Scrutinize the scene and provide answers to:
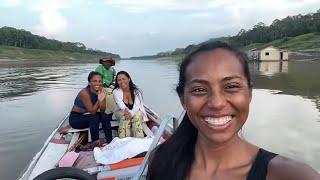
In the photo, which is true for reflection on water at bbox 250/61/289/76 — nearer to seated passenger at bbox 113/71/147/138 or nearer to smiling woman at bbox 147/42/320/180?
seated passenger at bbox 113/71/147/138

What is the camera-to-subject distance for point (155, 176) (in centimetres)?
194

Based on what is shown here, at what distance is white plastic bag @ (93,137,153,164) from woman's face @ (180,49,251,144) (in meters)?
3.76

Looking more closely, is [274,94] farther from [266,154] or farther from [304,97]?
[266,154]

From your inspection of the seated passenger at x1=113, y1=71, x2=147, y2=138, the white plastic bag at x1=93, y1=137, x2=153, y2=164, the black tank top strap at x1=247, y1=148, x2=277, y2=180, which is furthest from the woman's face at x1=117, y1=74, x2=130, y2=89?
the black tank top strap at x1=247, y1=148, x2=277, y2=180

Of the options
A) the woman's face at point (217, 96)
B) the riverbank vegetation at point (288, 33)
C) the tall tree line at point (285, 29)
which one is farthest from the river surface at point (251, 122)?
the tall tree line at point (285, 29)

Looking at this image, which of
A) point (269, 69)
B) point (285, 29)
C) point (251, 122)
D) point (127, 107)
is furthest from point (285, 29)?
point (127, 107)

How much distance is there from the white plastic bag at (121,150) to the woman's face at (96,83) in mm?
1930

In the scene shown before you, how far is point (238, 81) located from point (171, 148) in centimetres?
53

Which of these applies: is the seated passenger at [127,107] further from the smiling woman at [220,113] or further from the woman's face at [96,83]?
the smiling woman at [220,113]

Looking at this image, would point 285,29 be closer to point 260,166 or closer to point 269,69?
point 269,69

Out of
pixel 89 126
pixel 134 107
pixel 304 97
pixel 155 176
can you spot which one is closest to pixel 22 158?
pixel 89 126

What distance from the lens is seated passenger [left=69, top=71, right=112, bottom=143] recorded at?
7.48 metres

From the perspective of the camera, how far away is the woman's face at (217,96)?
1.63 meters

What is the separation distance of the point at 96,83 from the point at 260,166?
613 cm
